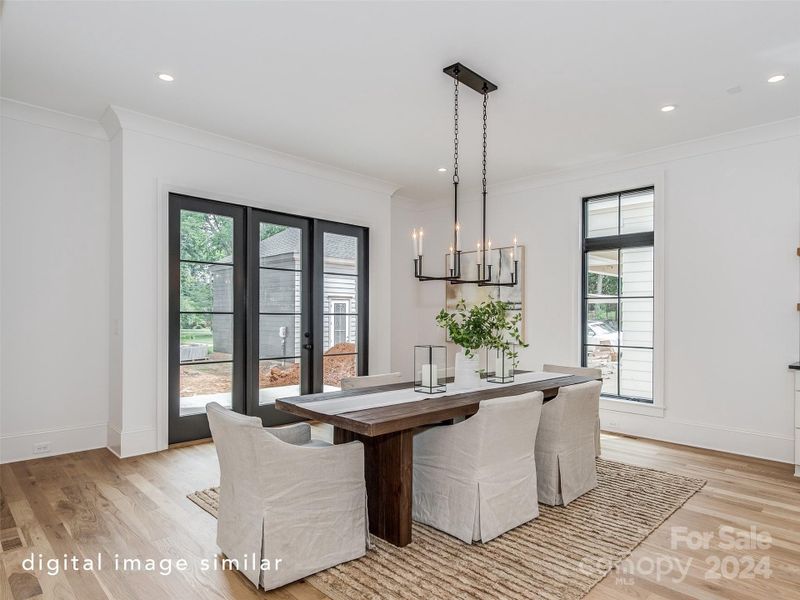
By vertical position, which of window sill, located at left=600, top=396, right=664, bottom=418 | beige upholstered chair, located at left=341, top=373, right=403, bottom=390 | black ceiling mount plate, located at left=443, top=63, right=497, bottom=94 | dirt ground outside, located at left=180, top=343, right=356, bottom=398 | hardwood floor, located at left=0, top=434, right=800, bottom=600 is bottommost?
hardwood floor, located at left=0, top=434, right=800, bottom=600

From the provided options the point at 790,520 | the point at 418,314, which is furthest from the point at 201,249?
the point at 790,520

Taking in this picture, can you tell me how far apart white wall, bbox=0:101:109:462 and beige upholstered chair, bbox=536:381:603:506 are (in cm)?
363

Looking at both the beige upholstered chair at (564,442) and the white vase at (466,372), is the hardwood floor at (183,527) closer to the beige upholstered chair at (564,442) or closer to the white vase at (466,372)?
the beige upholstered chair at (564,442)

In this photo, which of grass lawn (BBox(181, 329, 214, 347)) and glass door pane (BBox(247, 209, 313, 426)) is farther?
glass door pane (BBox(247, 209, 313, 426))

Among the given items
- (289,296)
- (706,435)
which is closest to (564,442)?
(706,435)

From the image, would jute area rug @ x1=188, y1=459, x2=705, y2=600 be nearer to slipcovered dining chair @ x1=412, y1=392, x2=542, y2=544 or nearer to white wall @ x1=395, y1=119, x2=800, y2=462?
slipcovered dining chair @ x1=412, y1=392, x2=542, y2=544

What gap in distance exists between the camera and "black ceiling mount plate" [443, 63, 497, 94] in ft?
10.00

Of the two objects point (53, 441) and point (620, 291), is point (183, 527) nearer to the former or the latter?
point (53, 441)

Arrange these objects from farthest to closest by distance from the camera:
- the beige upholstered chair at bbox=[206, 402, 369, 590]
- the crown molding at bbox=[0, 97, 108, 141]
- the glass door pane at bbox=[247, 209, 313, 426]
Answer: the glass door pane at bbox=[247, 209, 313, 426], the crown molding at bbox=[0, 97, 108, 141], the beige upholstered chair at bbox=[206, 402, 369, 590]

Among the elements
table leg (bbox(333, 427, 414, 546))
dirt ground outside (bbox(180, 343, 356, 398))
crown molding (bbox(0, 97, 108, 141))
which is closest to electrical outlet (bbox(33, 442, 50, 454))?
dirt ground outside (bbox(180, 343, 356, 398))

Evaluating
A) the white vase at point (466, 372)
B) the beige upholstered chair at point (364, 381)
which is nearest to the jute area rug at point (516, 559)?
the white vase at point (466, 372)

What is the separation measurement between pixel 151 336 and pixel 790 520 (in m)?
4.62

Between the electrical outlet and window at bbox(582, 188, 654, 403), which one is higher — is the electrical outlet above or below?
below

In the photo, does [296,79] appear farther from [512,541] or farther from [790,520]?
[790,520]
